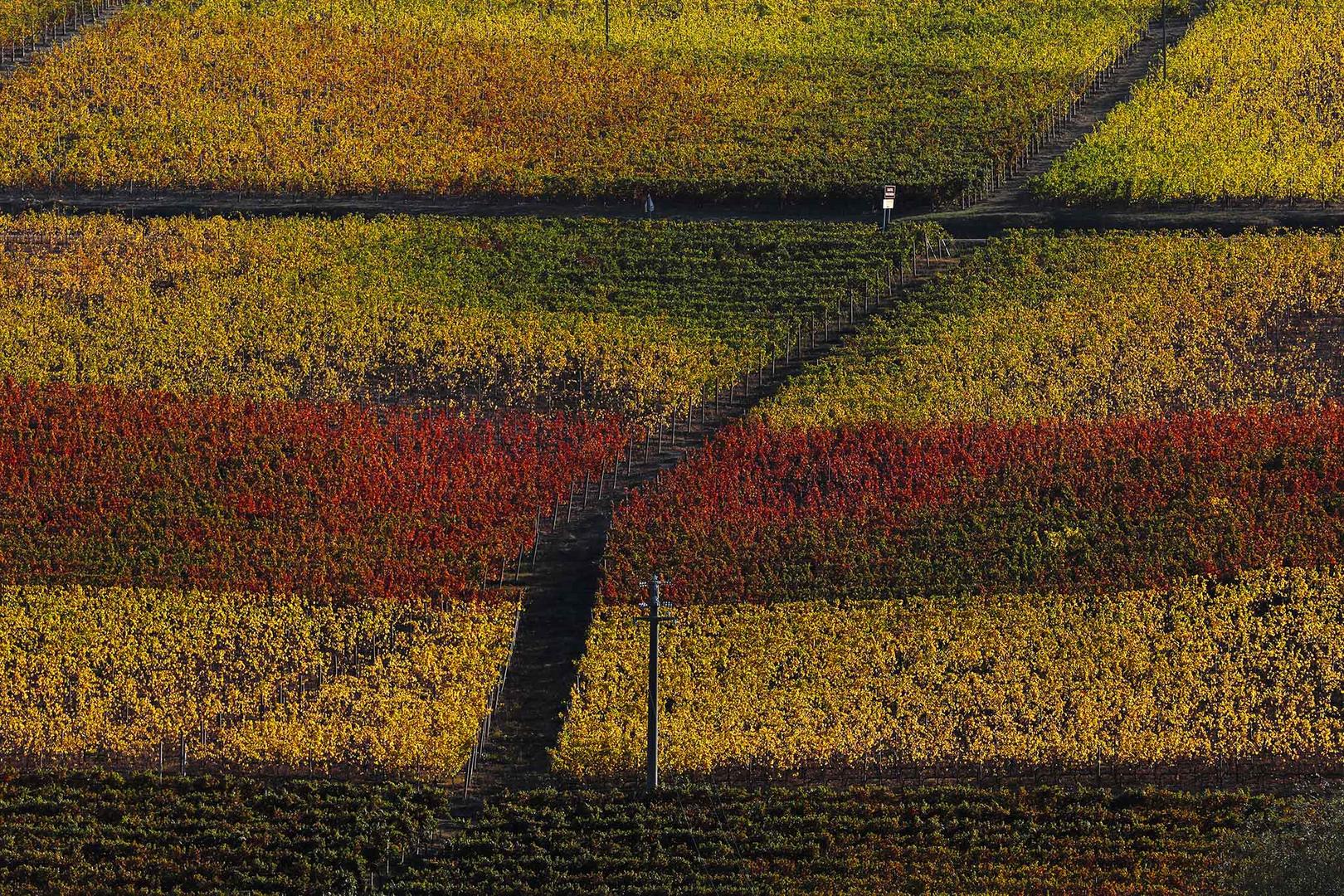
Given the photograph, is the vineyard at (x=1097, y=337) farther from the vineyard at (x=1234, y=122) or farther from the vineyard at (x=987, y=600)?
the vineyard at (x=1234, y=122)

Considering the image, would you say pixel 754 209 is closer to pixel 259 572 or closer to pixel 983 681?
pixel 259 572

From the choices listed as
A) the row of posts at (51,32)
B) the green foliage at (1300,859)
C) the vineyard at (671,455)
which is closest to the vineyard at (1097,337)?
the vineyard at (671,455)

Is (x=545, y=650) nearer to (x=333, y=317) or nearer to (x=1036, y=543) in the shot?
(x=1036, y=543)

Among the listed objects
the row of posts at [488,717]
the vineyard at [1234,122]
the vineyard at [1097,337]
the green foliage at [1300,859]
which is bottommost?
the green foliage at [1300,859]

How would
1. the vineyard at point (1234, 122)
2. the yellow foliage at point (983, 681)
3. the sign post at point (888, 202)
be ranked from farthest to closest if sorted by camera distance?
the vineyard at point (1234, 122) → the sign post at point (888, 202) → the yellow foliage at point (983, 681)

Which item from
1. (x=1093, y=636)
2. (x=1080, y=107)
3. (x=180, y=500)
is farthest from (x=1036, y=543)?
(x=1080, y=107)

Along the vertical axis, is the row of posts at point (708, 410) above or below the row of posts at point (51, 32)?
below

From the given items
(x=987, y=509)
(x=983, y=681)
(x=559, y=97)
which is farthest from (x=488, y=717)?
(x=559, y=97)
